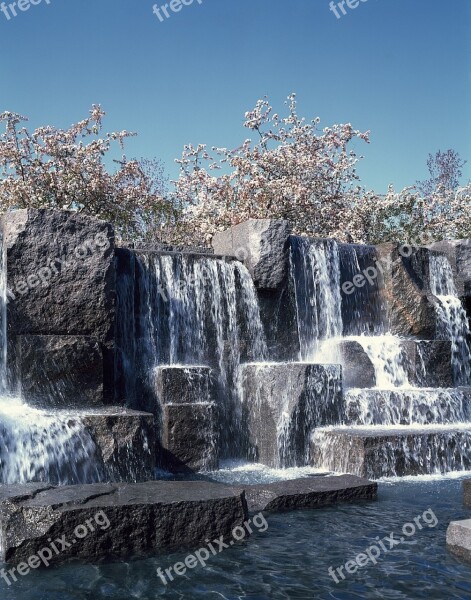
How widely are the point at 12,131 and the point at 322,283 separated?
1161cm

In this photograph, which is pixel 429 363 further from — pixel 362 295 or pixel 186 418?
pixel 186 418

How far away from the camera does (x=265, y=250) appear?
11.1 meters

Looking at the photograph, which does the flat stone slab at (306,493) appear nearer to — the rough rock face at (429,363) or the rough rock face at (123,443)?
the rough rock face at (123,443)

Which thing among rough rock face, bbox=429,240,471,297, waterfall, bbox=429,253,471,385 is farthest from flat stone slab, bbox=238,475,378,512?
rough rock face, bbox=429,240,471,297

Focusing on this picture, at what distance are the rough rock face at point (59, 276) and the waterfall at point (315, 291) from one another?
368 centimetres

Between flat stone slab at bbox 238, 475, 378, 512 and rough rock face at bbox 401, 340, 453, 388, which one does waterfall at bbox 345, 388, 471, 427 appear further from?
flat stone slab at bbox 238, 475, 378, 512

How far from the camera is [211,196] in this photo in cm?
2167

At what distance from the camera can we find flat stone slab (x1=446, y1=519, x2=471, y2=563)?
488cm

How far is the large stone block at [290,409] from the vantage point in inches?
361

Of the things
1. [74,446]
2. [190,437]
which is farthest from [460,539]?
[190,437]

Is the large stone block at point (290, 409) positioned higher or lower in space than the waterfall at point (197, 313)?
lower

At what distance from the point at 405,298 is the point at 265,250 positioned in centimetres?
285

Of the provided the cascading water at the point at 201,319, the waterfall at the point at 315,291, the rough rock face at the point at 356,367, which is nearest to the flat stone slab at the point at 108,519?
the cascading water at the point at 201,319

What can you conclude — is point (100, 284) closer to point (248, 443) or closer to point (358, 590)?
point (248, 443)
